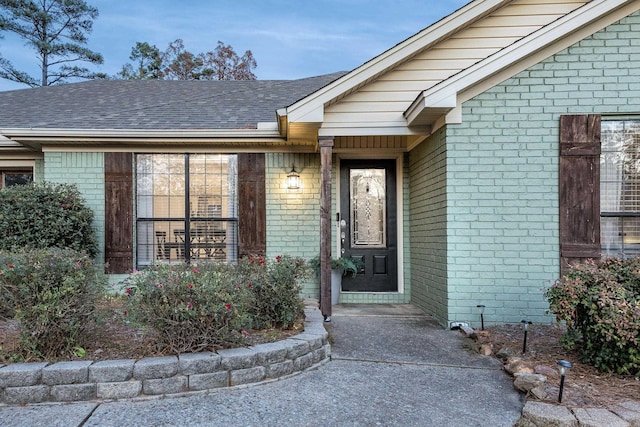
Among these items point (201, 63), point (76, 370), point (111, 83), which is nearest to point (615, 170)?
point (76, 370)

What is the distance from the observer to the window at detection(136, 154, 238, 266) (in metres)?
6.28

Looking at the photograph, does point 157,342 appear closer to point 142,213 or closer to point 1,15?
point 142,213

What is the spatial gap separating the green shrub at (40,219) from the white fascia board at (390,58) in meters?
3.20

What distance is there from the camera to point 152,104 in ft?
25.0

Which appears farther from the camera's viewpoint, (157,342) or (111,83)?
(111,83)

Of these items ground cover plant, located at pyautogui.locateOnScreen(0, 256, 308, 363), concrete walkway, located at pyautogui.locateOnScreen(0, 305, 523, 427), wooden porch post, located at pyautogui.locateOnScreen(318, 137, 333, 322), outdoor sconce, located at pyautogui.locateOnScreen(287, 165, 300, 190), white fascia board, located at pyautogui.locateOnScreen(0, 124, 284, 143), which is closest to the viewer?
concrete walkway, located at pyautogui.locateOnScreen(0, 305, 523, 427)

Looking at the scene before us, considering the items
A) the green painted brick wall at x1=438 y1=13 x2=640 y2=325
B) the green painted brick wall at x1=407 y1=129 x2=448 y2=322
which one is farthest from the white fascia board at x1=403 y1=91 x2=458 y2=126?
the green painted brick wall at x1=407 y1=129 x2=448 y2=322

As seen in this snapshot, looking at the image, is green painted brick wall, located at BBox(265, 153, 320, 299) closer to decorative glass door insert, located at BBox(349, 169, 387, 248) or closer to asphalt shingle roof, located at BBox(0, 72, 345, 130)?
decorative glass door insert, located at BBox(349, 169, 387, 248)

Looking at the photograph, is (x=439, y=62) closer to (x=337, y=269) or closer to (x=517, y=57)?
(x=517, y=57)

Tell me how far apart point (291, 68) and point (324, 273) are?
73.3 ft

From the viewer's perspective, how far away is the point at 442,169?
196 inches

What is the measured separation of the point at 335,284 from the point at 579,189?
10.8ft

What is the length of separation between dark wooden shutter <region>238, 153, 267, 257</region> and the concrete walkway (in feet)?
8.63

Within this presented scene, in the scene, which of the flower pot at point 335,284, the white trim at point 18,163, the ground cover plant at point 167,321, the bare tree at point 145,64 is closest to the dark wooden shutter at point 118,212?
the white trim at point 18,163
